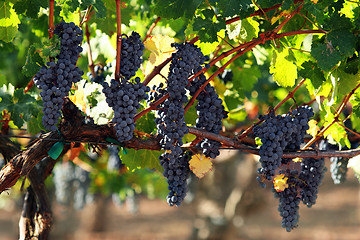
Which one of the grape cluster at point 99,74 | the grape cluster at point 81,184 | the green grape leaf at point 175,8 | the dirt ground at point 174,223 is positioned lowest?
the green grape leaf at point 175,8

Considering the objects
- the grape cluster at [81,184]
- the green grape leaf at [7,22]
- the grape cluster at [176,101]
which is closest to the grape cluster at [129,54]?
the grape cluster at [176,101]

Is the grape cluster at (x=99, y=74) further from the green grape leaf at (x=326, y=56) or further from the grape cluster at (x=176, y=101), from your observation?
the green grape leaf at (x=326, y=56)

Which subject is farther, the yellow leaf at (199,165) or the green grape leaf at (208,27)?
the yellow leaf at (199,165)

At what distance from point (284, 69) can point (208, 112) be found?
0.55 m

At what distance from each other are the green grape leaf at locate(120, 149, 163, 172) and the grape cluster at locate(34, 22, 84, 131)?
89 centimetres

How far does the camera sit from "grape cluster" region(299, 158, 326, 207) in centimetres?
294

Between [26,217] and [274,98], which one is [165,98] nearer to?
[26,217]

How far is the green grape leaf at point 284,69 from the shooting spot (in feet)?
9.32

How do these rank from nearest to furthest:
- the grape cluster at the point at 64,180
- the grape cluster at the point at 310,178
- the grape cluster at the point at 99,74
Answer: the grape cluster at the point at 310,178
the grape cluster at the point at 99,74
the grape cluster at the point at 64,180

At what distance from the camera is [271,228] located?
14.5 metres

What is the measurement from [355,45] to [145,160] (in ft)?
4.77

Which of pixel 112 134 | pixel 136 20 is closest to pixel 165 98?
pixel 112 134

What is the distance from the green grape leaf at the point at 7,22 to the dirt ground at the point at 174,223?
9.64m

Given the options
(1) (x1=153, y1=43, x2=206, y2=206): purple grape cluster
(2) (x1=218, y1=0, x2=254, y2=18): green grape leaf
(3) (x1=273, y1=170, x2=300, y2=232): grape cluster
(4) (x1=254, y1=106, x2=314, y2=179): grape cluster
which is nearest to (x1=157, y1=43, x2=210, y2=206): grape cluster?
(1) (x1=153, y1=43, x2=206, y2=206): purple grape cluster
